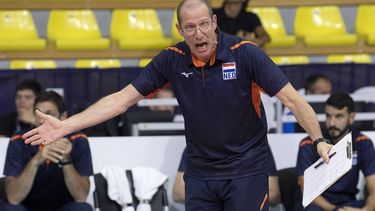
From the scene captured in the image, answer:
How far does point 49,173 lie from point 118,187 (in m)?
0.55

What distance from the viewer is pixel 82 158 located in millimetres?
6781

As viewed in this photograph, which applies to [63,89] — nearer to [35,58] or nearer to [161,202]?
[35,58]

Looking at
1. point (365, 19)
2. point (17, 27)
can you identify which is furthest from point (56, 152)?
point (365, 19)

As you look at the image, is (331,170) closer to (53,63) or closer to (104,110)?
(104,110)

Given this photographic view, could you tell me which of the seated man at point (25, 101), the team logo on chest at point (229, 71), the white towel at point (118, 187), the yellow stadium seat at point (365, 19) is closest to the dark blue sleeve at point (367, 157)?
the white towel at point (118, 187)

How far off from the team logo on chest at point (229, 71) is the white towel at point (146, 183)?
219cm

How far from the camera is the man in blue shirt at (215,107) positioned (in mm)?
4754

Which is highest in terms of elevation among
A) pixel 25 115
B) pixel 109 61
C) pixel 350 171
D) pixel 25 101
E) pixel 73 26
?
pixel 73 26

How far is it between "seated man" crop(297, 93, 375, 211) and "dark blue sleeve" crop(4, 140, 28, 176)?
208 centimetres

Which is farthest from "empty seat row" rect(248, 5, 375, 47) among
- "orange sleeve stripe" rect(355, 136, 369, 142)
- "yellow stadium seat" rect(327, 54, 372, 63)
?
"orange sleeve stripe" rect(355, 136, 369, 142)

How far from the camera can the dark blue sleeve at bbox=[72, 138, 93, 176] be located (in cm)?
677

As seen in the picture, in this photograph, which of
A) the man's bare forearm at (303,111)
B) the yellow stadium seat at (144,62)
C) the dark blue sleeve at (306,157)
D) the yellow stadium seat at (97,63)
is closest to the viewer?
the man's bare forearm at (303,111)

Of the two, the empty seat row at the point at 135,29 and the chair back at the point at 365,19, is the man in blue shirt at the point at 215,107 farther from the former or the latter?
the chair back at the point at 365,19

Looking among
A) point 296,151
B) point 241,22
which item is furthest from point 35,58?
point 296,151
